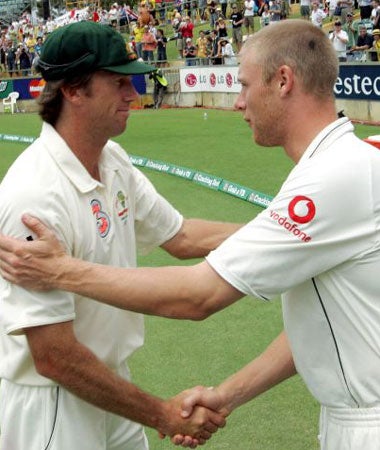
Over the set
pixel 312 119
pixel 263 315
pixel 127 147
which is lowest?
pixel 127 147

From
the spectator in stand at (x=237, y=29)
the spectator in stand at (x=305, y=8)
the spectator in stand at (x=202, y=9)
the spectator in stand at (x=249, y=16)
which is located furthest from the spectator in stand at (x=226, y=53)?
the spectator in stand at (x=202, y=9)

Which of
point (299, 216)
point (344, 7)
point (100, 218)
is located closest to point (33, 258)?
point (100, 218)

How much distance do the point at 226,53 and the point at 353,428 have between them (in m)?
23.9

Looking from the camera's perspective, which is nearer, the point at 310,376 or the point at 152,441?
the point at 310,376

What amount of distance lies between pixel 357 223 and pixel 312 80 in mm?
523

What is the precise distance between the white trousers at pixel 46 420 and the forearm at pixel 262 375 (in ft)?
2.04

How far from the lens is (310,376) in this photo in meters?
2.65

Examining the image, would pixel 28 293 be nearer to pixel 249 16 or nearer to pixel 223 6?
pixel 249 16

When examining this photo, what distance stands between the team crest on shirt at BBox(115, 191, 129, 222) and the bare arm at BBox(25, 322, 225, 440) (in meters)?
0.58

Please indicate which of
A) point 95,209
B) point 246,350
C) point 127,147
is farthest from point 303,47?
point 127,147

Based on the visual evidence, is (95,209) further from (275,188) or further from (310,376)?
(275,188)

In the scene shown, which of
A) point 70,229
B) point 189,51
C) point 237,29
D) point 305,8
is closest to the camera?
point 70,229

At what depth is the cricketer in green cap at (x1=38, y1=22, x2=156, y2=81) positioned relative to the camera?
9.77 ft

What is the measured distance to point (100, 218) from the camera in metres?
3.04
